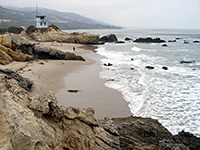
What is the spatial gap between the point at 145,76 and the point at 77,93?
6661 mm

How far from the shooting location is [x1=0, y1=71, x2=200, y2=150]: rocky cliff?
2.84 metres

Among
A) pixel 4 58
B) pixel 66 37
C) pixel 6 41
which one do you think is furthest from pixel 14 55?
pixel 66 37

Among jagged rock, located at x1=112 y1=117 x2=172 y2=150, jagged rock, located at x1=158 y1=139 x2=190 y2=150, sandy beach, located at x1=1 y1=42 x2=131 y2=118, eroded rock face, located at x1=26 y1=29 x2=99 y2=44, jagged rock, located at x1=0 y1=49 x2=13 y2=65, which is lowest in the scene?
sandy beach, located at x1=1 y1=42 x2=131 y2=118

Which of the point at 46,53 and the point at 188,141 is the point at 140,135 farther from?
the point at 46,53

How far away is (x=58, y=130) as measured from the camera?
388 centimetres

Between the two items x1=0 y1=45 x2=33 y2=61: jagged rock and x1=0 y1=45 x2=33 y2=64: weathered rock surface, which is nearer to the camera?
x1=0 y1=45 x2=33 y2=64: weathered rock surface

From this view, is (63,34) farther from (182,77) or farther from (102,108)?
(102,108)

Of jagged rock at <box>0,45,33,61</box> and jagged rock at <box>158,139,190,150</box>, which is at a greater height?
jagged rock at <box>0,45,33,61</box>

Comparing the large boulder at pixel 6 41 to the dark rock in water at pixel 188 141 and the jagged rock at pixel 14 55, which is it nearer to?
the jagged rock at pixel 14 55

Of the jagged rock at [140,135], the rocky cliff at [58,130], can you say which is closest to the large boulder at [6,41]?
the rocky cliff at [58,130]

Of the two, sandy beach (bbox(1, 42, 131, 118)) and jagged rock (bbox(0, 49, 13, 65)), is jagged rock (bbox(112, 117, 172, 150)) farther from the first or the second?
jagged rock (bbox(0, 49, 13, 65))

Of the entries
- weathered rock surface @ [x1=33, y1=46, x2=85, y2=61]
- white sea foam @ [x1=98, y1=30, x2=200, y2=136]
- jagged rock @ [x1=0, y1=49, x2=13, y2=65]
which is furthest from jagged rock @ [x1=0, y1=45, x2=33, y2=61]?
white sea foam @ [x1=98, y1=30, x2=200, y2=136]

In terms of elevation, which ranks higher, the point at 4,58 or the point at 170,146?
the point at 4,58

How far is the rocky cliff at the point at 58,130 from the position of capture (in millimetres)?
2836
